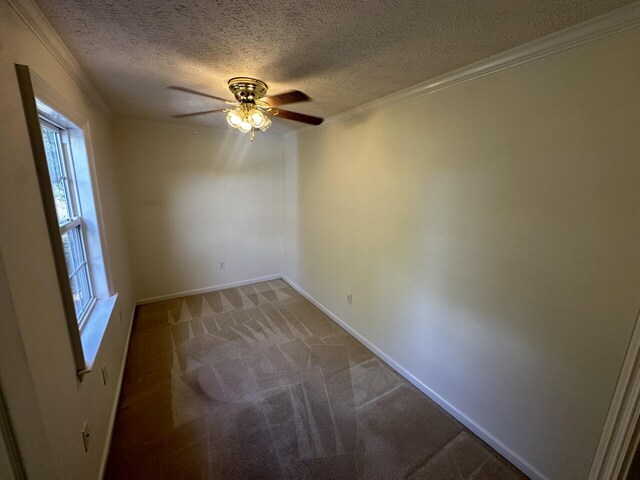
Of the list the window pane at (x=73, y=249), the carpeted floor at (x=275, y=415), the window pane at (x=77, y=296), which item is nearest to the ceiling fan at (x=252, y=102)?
the window pane at (x=73, y=249)

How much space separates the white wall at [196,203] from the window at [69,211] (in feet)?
4.74

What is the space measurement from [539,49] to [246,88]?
1.56 meters

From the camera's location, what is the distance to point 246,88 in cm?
170

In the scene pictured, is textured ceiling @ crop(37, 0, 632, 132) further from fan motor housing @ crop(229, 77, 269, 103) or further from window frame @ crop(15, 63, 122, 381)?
window frame @ crop(15, 63, 122, 381)

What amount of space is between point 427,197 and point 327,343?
1.72 metres

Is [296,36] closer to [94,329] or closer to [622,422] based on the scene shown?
[94,329]

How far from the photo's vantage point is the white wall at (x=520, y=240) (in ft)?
3.82

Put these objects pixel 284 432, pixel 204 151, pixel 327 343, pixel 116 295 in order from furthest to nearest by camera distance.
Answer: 1. pixel 204 151
2. pixel 327 343
3. pixel 116 295
4. pixel 284 432

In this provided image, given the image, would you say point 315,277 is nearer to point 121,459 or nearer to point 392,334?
point 392,334

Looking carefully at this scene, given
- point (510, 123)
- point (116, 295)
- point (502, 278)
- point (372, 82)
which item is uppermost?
point (372, 82)

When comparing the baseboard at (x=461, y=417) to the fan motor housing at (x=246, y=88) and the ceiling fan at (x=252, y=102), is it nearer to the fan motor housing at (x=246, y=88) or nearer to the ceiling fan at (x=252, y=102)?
the ceiling fan at (x=252, y=102)

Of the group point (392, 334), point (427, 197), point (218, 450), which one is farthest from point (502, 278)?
point (218, 450)

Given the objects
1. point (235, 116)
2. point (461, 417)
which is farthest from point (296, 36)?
point (461, 417)

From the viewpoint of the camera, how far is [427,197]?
1935mm
